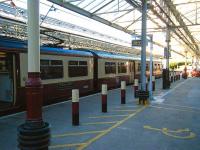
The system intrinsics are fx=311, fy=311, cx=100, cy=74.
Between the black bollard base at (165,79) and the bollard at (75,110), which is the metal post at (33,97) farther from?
the black bollard base at (165,79)

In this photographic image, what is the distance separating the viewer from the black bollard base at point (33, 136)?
481cm

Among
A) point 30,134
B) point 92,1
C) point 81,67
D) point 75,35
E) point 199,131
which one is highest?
point 92,1

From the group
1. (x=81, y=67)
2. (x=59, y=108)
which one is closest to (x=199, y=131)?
(x=59, y=108)

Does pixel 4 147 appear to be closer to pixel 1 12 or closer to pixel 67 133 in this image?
pixel 67 133

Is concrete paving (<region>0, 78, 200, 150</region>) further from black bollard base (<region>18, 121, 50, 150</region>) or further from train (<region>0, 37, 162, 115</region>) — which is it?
black bollard base (<region>18, 121, 50, 150</region>)

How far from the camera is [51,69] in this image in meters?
14.0

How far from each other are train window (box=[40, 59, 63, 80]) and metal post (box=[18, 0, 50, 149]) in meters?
8.35

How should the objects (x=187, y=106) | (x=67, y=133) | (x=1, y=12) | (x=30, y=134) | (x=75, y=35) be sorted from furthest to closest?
(x=75, y=35), (x=1, y=12), (x=187, y=106), (x=67, y=133), (x=30, y=134)

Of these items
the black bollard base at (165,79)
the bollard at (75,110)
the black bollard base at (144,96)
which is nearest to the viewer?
the bollard at (75,110)

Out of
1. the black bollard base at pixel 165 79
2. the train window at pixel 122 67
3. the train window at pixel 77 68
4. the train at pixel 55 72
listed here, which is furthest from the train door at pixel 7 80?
the train window at pixel 122 67

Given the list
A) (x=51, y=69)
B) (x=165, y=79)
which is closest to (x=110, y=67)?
(x=165, y=79)

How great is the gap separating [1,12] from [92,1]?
5.35 meters

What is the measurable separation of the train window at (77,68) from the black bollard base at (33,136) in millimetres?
10882

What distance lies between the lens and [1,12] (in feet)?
49.1
